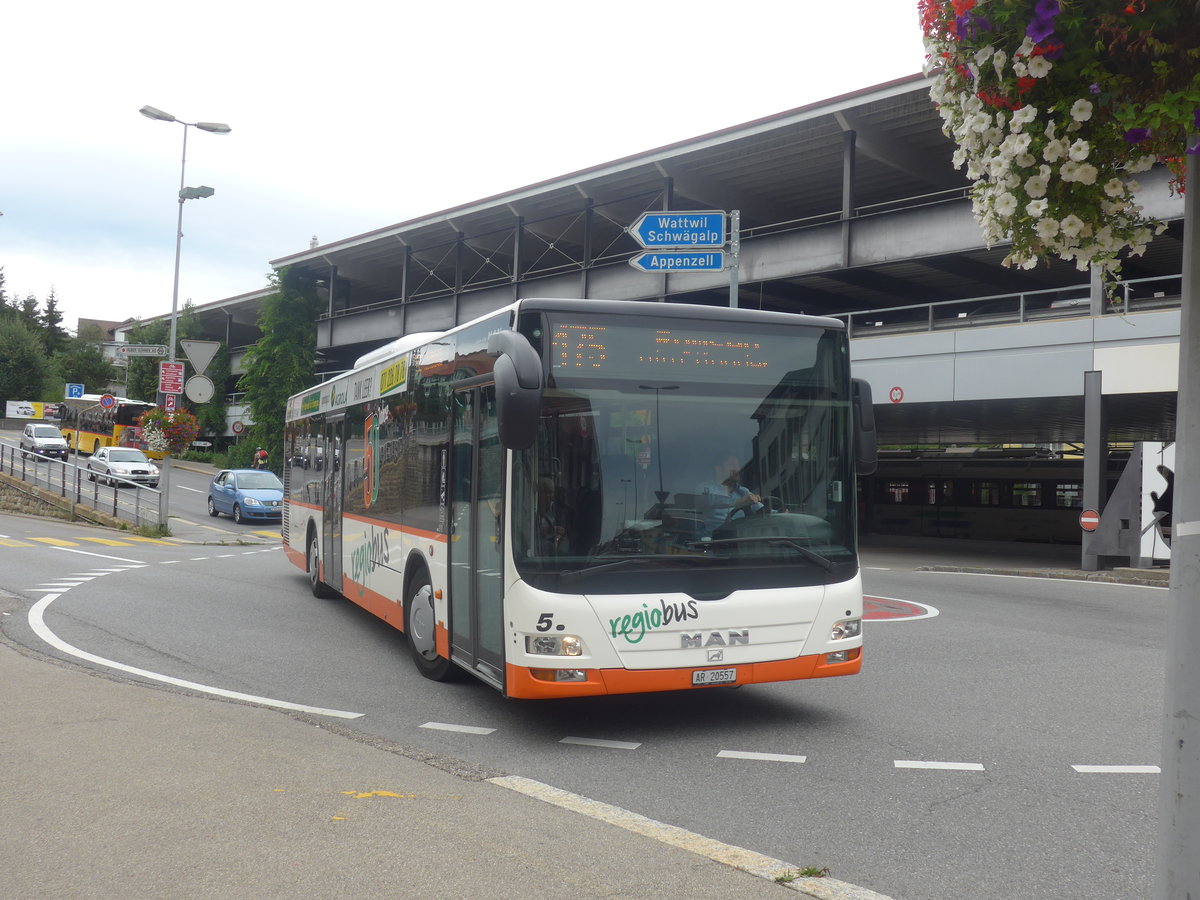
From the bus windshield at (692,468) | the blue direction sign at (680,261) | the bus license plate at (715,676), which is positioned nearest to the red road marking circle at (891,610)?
the blue direction sign at (680,261)

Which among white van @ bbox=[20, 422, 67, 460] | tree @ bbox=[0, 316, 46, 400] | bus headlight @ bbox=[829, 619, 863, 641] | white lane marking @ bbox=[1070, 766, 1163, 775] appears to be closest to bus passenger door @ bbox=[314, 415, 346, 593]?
bus headlight @ bbox=[829, 619, 863, 641]

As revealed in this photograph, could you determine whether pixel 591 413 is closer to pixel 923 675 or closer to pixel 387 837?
pixel 387 837

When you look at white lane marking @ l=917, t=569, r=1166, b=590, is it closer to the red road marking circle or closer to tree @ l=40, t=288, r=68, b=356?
the red road marking circle

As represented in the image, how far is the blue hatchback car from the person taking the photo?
105 feet

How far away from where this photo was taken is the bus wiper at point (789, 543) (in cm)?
690

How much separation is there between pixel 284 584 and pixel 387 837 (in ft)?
40.0

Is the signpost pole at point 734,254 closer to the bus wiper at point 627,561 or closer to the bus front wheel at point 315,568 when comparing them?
the bus front wheel at point 315,568

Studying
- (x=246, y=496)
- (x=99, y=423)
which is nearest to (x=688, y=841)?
(x=246, y=496)

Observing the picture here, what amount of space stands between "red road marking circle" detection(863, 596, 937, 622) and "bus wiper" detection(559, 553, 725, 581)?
6.76 meters

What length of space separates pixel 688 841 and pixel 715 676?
2.08m

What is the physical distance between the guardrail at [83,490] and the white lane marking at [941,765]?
2378 centimetres

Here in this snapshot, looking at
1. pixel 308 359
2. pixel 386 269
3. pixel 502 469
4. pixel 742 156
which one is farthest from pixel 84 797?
pixel 308 359

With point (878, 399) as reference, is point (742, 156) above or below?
above

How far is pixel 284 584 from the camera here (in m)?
16.3
